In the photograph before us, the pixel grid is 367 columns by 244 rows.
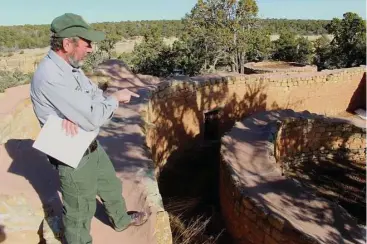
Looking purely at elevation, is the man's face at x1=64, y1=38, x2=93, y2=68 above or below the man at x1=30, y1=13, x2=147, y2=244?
above

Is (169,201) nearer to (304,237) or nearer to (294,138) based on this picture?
(304,237)

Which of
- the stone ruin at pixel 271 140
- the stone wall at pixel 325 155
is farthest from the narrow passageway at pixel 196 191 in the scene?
the stone wall at pixel 325 155

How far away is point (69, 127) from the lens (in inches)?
90.6

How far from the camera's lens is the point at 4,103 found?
7.44 meters

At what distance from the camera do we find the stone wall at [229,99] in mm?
8203

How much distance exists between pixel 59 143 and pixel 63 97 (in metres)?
0.31

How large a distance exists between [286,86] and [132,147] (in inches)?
298

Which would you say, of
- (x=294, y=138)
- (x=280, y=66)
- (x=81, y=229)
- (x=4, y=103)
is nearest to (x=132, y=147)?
(x=81, y=229)

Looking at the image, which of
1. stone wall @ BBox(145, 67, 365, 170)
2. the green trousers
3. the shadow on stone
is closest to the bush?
stone wall @ BBox(145, 67, 365, 170)

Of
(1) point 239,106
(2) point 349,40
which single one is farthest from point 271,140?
(2) point 349,40

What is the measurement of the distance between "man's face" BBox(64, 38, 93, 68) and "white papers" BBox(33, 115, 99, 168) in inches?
14.6

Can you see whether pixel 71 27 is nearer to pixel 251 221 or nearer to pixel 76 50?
pixel 76 50

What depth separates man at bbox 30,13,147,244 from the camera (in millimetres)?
2219

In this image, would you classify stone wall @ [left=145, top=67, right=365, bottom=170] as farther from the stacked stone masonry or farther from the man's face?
the man's face
